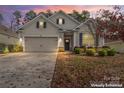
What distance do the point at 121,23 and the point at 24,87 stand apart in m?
4.98

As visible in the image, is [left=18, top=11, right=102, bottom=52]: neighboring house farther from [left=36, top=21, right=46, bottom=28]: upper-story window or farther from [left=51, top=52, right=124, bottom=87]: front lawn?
[left=51, top=52, right=124, bottom=87]: front lawn

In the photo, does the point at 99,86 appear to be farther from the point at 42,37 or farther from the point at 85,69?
the point at 42,37

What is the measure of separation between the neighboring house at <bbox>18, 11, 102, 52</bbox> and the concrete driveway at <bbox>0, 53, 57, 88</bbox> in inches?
54.0

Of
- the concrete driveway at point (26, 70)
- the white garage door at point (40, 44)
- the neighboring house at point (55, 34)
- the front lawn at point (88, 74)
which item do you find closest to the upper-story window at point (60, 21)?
the neighboring house at point (55, 34)

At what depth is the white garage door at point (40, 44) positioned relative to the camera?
1486 centimetres

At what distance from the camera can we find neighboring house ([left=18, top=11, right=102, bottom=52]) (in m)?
15.5

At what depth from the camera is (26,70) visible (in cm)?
1024

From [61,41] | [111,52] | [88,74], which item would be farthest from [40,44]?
[88,74]

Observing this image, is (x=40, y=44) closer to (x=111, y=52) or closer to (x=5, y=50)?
(x=5, y=50)

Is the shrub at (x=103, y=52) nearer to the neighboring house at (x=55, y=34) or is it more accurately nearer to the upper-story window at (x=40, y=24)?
the neighboring house at (x=55, y=34)

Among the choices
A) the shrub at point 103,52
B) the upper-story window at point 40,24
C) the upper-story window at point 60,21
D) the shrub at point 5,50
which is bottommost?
the shrub at point 103,52

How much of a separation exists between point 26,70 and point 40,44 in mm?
5364

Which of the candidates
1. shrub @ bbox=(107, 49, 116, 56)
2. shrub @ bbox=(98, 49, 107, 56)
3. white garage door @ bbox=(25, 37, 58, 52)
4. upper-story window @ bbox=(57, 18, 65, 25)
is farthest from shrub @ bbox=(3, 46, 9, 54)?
upper-story window @ bbox=(57, 18, 65, 25)

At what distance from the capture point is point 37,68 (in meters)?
10.7
